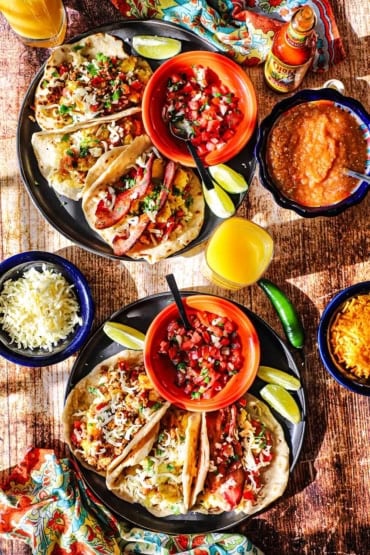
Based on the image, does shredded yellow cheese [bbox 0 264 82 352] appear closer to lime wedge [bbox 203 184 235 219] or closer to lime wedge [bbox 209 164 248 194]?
lime wedge [bbox 203 184 235 219]

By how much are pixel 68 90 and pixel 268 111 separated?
136cm

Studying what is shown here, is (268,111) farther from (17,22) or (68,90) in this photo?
(17,22)

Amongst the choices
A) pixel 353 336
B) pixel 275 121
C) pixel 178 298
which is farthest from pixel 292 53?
pixel 353 336

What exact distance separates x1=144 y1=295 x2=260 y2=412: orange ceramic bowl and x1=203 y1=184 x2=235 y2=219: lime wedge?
1.88 ft

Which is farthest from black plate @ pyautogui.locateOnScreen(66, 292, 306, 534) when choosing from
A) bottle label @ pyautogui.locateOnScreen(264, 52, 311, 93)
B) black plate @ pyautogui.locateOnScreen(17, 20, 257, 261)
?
bottle label @ pyautogui.locateOnScreen(264, 52, 311, 93)

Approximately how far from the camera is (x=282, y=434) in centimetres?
480

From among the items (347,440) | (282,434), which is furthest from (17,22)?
(347,440)

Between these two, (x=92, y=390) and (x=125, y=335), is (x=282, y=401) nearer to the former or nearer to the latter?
(x=125, y=335)

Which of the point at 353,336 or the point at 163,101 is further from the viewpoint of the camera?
the point at 163,101

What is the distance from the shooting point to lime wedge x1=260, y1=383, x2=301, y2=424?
4.77m

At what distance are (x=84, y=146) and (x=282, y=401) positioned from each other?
2.11 meters

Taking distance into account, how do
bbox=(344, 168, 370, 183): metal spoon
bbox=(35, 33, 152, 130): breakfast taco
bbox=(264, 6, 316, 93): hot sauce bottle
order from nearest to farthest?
bbox=(264, 6, 316, 93): hot sauce bottle → bbox=(344, 168, 370, 183): metal spoon → bbox=(35, 33, 152, 130): breakfast taco

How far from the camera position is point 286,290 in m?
4.96

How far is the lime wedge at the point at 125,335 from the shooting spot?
472 cm
